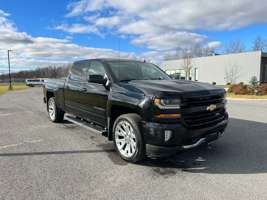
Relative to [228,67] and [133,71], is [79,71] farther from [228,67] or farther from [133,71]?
[228,67]

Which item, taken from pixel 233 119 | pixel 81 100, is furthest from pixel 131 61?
pixel 233 119

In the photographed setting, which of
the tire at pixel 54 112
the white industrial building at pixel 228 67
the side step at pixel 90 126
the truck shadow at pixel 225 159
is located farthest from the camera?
the white industrial building at pixel 228 67

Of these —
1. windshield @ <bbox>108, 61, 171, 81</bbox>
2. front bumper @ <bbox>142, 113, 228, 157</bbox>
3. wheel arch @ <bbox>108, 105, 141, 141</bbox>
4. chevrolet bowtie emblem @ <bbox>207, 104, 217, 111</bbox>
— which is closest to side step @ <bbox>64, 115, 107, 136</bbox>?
wheel arch @ <bbox>108, 105, 141, 141</bbox>

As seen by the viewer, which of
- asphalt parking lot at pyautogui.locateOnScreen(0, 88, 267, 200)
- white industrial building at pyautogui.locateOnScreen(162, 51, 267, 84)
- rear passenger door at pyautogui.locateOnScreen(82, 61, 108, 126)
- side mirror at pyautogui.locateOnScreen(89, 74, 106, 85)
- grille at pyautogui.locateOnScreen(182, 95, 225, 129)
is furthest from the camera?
white industrial building at pyautogui.locateOnScreen(162, 51, 267, 84)

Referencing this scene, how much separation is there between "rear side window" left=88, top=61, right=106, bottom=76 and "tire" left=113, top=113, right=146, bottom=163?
3.98ft

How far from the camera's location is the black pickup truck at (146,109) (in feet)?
12.6

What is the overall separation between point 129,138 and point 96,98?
132 cm

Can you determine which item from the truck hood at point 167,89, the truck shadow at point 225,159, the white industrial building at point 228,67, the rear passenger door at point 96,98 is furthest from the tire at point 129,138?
the white industrial building at point 228,67

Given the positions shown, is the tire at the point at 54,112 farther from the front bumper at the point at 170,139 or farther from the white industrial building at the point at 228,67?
the white industrial building at the point at 228,67

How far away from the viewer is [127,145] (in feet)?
14.6

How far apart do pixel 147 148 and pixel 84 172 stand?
1.08 meters

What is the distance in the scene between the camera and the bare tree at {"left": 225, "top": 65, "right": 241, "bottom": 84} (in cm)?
3617

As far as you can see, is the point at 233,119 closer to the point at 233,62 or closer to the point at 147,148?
the point at 147,148

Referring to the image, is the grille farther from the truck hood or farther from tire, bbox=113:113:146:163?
tire, bbox=113:113:146:163
